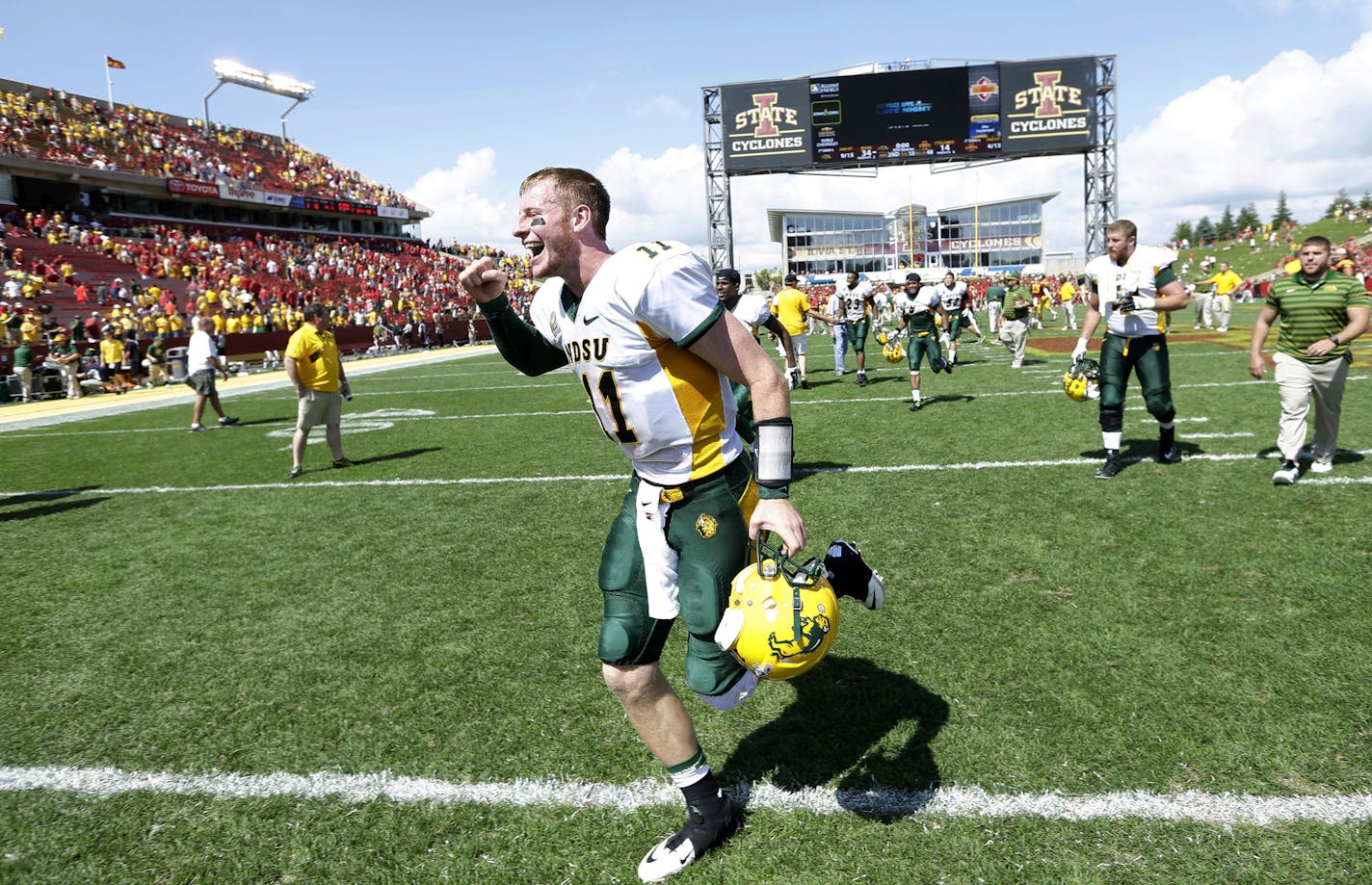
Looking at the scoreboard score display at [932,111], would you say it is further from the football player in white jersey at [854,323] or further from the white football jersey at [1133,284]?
the white football jersey at [1133,284]

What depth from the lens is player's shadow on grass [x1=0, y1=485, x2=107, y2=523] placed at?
26.4 feet

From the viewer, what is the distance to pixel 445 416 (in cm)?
1372

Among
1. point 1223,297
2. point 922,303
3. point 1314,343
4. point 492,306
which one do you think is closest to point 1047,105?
point 1223,297

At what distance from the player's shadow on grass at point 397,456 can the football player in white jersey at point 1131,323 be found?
7.64 meters

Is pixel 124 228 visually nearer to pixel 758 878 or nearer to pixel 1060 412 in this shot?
pixel 1060 412

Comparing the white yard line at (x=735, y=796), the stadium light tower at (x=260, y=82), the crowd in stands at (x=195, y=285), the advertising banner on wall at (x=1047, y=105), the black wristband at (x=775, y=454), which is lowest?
the white yard line at (x=735, y=796)

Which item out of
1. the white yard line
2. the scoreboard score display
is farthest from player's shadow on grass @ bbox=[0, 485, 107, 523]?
the scoreboard score display

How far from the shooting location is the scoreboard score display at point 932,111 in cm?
3806

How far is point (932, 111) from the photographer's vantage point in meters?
38.2

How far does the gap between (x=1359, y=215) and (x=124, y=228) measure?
370 feet

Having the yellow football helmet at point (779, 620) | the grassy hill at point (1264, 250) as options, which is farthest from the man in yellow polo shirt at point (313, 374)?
the grassy hill at point (1264, 250)

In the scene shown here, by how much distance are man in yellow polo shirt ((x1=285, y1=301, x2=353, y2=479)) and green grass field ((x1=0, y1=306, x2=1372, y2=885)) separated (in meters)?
1.68

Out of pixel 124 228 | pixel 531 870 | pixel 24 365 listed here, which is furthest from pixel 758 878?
pixel 124 228

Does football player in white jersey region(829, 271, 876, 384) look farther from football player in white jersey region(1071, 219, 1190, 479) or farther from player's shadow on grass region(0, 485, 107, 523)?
player's shadow on grass region(0, 485, 107, 523)
